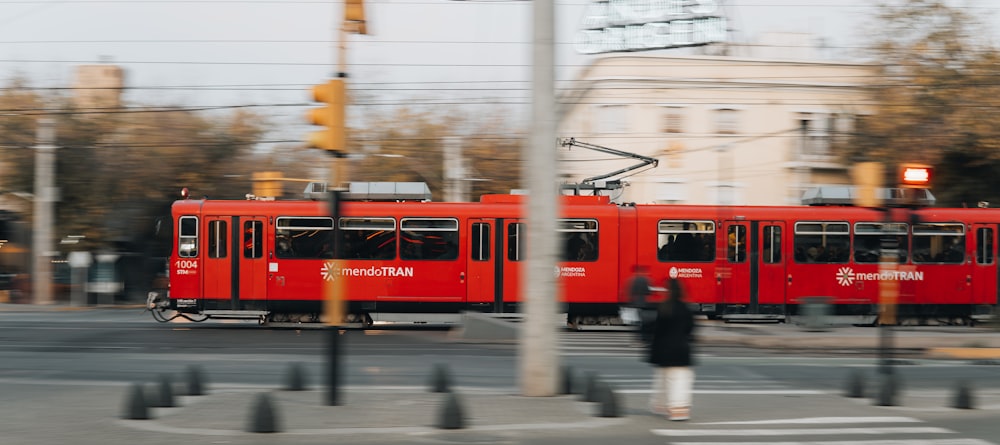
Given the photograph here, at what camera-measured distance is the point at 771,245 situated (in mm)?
25328

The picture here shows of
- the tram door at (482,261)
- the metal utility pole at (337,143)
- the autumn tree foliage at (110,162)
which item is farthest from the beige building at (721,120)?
the metal utility pole at (337,143)

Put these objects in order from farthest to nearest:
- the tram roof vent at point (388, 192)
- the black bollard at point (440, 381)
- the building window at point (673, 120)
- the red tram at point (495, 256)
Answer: the building window at point (673, 120)
the tram roof vent at point (388, 192)
the red tram at point (495, 256)
the black bollard at point (440, 381)

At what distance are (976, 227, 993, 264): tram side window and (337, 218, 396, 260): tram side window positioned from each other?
14.7 metres

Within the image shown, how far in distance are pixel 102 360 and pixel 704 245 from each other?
1418 cm

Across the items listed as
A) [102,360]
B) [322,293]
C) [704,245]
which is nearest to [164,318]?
[322,293]

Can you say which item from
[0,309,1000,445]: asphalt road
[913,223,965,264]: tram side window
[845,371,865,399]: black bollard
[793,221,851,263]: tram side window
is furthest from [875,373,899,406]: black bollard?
[913,223,965,264]: tram side window

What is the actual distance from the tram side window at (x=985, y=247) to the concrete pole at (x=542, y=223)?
705 inches

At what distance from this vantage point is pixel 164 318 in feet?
88.7

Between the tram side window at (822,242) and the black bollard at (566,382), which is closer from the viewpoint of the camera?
the black bollard at (566,382)

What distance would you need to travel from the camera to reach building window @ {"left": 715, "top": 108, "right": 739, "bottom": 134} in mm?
47500

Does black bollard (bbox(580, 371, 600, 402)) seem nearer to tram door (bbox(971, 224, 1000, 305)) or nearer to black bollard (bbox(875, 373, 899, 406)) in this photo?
black bollard (bbox(875, 373, 899, 406))

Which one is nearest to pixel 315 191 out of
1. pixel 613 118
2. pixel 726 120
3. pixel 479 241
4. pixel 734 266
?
pixel 479 241

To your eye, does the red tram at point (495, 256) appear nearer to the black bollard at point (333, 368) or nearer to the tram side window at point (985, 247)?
the tram side window at point (985, 247)

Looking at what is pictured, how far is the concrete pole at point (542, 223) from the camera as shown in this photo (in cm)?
1183
